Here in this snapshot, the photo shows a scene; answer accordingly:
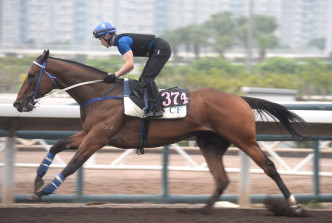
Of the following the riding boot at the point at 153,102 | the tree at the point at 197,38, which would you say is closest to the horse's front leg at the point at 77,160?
the riding boot at the point at 153,102

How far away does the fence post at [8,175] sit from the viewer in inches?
255

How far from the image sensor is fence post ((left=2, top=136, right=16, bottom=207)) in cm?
646

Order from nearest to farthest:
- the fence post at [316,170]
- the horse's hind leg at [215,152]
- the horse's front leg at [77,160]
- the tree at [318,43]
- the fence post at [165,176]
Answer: the horse's front leg at [77,160] < the horse's hind leg at [215,152] < the fence post at [165,176] < the fence post at [316,170] < the tree at [318,43]

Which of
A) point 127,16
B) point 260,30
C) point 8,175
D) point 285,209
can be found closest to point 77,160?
point 8,175

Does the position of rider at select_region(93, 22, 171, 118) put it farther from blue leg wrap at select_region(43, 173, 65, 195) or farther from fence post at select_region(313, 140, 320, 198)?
fence post at select_region(313, 140, 320, 198)

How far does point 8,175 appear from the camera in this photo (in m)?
6.48

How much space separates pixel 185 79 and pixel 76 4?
4836 cm

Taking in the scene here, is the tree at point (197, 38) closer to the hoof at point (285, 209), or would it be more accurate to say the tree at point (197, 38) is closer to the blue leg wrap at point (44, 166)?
the hoof at point (285, 209)

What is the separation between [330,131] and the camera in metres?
6.78

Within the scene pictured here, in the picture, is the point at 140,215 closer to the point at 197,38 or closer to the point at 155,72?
the point at 155,72

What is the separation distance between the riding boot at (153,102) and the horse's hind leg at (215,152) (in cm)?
65

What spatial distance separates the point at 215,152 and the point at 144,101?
1.00 metres

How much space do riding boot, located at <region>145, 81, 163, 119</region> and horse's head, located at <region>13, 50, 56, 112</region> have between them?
1003mm

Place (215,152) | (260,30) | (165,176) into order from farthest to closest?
1. (260,30)
2. (165,176)
3. (215,152)
